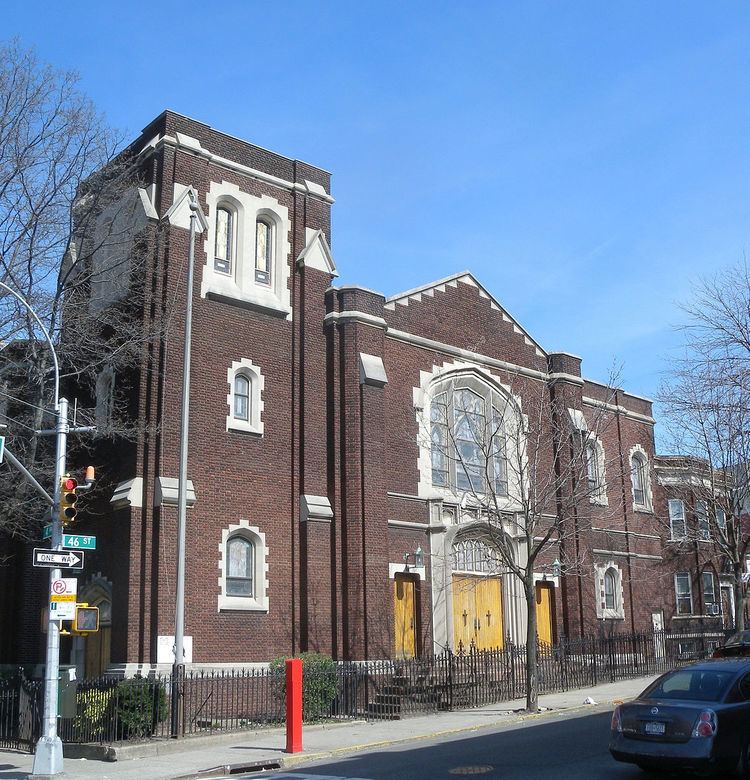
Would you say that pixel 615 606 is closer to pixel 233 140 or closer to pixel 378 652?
pixel 378 652

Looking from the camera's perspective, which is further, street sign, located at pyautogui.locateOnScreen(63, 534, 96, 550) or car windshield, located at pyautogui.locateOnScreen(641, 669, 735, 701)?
street sign, located at pyautogui.locateOnScreen(63, 534, 96, 550)

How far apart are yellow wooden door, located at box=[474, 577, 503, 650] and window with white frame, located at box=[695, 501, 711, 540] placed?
842 centimetres

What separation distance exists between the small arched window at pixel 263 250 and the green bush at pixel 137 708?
11.3m

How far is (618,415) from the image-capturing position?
3550 centimetres

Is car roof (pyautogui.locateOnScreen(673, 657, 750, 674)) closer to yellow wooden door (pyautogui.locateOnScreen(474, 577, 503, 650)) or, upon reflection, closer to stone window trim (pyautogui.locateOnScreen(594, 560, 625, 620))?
yellow wooden door (pyautogui.locateOnScreen(474, 577, 503, 650))

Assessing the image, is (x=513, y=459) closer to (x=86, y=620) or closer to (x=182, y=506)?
(x=182, y=506)

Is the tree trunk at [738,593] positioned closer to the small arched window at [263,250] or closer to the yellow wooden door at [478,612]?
the yellow wooden door at [478,612]

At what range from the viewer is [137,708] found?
19.0m

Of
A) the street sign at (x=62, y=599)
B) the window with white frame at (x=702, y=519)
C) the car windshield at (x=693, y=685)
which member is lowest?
the car windshield at (x=693, y=685)

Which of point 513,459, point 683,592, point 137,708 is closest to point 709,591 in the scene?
point 683,592

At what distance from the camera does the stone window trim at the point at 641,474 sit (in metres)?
35.9

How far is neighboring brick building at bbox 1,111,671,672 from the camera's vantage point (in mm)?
22703

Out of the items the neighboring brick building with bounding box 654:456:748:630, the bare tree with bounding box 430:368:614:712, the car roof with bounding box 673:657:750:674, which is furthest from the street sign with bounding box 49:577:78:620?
the neighboring brick building with bounding box 654:456:748:630

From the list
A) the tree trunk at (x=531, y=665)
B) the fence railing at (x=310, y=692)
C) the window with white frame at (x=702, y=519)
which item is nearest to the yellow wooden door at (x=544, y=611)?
the fence railing at (x=310, y=692)
